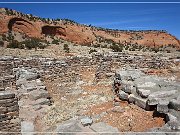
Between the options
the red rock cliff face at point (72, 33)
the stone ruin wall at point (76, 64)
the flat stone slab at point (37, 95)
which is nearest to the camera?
the flat stone slab at point (37, 95)

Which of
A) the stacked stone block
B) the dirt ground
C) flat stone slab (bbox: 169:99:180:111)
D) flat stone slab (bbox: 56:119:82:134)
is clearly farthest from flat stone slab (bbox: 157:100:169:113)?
the stacked stone block

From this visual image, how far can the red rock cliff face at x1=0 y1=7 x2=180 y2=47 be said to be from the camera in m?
37.9

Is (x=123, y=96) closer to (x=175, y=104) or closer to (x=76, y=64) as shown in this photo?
(x=175, y=104)

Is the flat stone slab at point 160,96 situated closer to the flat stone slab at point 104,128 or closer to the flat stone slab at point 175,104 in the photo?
the flat stone slab at point 175,104

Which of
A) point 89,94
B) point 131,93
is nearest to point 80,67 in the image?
point 89,94

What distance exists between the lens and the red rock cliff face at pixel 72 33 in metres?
37.9

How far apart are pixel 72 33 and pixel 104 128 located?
38961mm

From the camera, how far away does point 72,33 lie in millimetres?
44344

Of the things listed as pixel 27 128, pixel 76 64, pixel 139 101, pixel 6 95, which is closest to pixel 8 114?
pixel 6 95

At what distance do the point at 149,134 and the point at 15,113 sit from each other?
343 centimetres

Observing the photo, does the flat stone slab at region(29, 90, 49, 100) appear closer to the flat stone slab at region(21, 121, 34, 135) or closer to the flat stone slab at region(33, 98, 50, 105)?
the flat stone slab at region(33, 98, 50, 105)

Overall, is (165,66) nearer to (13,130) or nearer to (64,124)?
(64,124)

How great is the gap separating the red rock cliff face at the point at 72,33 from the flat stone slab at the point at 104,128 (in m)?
31.2

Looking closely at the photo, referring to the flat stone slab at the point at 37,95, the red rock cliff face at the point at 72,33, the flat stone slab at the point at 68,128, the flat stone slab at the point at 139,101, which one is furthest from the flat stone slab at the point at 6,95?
the red rock cliff face at the point at 72,33
